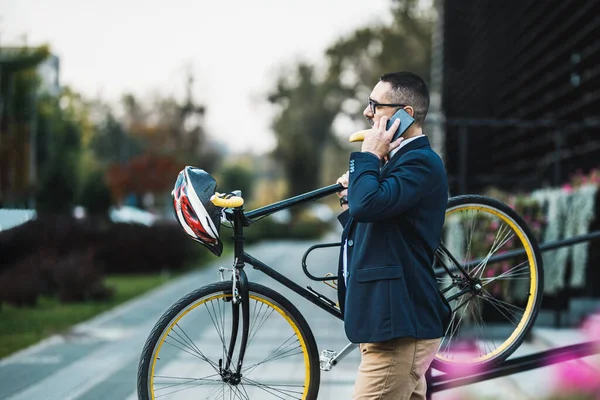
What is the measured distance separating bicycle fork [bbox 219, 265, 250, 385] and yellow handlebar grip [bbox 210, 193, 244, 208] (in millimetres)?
260

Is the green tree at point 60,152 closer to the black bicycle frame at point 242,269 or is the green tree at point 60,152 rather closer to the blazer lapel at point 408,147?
the black bicycle frame at point 242,269

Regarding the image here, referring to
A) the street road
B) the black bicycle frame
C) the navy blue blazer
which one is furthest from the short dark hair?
the street road

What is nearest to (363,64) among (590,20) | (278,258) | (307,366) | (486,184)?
(278,258)

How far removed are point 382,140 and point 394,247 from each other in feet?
1.25

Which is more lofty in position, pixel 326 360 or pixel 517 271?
pixel 517 271

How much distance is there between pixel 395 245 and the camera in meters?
2.70

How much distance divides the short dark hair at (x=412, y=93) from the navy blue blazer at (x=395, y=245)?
11cm

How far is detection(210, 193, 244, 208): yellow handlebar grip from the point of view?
111 inches

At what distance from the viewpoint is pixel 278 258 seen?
19.0m

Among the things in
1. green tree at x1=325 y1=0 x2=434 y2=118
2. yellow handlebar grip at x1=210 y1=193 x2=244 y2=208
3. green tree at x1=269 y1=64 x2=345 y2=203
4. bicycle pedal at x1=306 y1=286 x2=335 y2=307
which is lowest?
bicycle pedal at x1=306 y1=286 x2=335 y2=307

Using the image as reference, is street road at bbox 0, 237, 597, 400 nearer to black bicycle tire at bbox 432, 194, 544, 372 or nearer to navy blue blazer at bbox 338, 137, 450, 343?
black bicycle tire at bbox 432, 194, 544, 372

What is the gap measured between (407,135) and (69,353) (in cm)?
487

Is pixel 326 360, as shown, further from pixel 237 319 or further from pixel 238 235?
pixel 238 235

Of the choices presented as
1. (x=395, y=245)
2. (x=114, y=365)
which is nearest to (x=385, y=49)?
(x=114, y=365)
